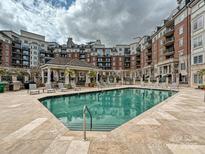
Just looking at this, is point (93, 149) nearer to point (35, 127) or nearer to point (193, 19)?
point (35, 127)

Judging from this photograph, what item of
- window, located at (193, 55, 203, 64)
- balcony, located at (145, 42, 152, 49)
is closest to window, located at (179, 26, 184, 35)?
window, located at (193, 55, 203, 64)

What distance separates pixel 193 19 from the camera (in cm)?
2491

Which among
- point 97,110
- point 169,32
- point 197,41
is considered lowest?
point 97,110

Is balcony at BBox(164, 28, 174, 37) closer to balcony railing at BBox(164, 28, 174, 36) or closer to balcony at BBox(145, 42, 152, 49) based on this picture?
balcony railing at BBox(164, 28, 174, 36)

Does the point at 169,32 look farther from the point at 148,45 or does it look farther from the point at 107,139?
the point at 107,139

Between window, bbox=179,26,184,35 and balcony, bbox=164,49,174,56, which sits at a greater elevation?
window, bbox=179,26,184,35

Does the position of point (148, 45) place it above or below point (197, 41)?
above

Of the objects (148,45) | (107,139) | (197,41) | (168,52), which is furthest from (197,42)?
(107,139)

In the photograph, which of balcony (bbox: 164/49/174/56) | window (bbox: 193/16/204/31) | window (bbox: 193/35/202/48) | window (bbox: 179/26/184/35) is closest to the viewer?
window (bbox: 193/16/204/31)

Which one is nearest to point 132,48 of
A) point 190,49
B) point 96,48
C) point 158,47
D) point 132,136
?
point 96,48

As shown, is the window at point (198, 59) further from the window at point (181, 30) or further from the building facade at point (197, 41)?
the window at point (181, 30)

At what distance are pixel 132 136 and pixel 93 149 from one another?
1312mm

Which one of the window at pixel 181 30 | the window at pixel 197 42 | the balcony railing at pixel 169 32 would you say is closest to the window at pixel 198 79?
the window at pixel 197 42

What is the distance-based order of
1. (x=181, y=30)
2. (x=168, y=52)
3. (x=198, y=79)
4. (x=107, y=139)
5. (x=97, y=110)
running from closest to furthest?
1. (x=107, y=139)
2. (x=97, y=110)
3. (x=198, y=79)
4. (x=181, y=30)
5. (x=168, y=52)
